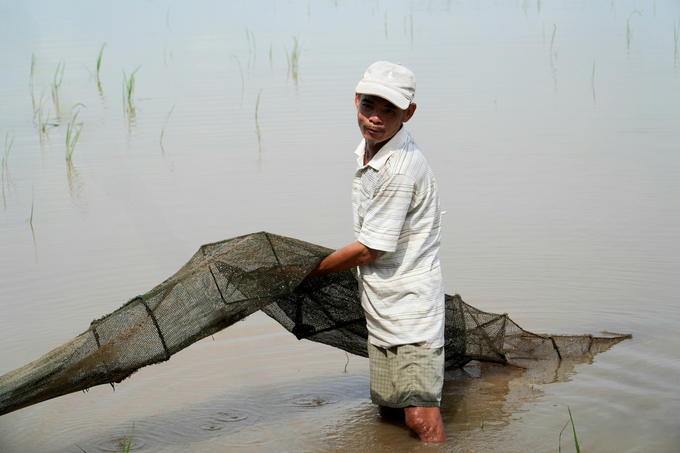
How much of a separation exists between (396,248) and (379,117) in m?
0.46

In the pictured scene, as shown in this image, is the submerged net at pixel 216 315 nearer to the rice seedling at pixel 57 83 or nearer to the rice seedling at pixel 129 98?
the rice seedling at pixel 129 98

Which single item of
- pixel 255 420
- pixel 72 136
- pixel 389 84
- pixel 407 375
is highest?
pixel 389 84

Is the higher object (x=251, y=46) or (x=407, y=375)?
(x=251, y=46)

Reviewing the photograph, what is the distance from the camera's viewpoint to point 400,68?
276 centimetres

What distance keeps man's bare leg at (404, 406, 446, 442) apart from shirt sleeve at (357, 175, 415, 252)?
0.70m

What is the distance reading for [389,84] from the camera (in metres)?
2.73

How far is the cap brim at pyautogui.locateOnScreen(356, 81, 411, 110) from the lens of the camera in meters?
2.70

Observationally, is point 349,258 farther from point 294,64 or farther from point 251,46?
point 251,46

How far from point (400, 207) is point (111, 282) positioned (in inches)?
117

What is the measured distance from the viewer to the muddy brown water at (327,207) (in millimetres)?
3523

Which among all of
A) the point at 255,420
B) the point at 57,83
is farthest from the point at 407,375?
the point at 57,83

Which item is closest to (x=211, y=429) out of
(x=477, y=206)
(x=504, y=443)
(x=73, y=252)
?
(x=504, y=443)

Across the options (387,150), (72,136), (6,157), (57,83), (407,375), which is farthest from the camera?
(57,83)

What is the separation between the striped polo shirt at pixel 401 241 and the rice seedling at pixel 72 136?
204 inches
